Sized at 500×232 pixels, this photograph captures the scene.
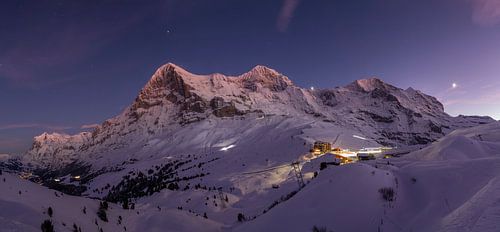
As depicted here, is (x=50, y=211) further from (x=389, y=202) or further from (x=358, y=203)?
(x=389, y=202)

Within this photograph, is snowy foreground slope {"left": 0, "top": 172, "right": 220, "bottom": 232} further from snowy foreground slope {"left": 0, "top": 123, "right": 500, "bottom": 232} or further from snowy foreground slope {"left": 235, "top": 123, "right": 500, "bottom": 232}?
snowy foreground slope {"left": 235, "top": 123, "right": 500, "bottom": 232}

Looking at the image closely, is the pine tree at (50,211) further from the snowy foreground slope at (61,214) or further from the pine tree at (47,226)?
the pine tree at (47,226)

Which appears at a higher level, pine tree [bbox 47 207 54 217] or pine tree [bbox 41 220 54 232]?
pine tree [bbox 47 207 54 217]

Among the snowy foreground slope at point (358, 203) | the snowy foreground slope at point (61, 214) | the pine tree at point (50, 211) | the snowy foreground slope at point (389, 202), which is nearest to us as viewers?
the snowy foreground slope at point (358, 203)

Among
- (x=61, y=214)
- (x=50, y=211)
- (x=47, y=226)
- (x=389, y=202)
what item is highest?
(x=50, y=211)

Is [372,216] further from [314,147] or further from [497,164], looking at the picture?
[314,147]

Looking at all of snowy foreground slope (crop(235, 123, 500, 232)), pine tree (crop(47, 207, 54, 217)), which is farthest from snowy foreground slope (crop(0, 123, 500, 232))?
pine tree (crop(47, 207, 54, 217))

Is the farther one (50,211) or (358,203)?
(358,203)

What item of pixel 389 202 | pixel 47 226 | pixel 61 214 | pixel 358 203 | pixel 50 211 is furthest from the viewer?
pixel 358 203

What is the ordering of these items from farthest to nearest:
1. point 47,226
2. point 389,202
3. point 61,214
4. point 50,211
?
point 389,202 < point 61,214 < point 50,211 < point 47,226

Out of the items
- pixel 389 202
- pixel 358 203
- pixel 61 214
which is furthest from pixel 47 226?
pixel 389 202

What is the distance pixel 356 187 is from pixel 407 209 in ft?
8.36

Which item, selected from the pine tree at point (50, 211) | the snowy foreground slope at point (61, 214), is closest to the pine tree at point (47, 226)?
the snowy foreground slope at point (61, 214)

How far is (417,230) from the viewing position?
10641mm
